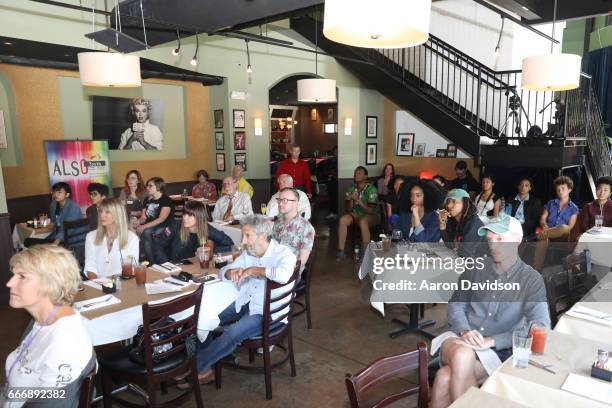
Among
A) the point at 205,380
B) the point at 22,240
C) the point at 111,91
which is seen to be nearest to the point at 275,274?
the point at 205,380

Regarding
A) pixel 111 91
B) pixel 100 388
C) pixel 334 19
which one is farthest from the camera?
pixel 111 91

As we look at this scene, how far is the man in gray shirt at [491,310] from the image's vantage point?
2.38 meters

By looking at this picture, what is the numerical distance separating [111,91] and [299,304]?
561 centimetres

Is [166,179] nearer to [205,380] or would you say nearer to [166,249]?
[166,249]

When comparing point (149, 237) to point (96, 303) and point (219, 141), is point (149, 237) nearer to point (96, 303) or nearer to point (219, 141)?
point (96, 303)

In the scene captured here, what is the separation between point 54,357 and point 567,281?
334 cm

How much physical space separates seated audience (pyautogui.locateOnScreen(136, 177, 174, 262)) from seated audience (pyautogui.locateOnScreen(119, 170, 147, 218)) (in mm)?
728

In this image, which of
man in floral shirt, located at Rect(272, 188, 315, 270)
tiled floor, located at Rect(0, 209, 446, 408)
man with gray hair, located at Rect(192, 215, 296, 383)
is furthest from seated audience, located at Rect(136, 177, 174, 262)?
man with gray hair, located at Rect(192, 215, 296, 383)

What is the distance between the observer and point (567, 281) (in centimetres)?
318

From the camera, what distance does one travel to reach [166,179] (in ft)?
29.0

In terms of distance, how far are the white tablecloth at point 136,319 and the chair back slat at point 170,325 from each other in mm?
174

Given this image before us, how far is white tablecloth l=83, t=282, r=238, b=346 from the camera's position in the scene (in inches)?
104

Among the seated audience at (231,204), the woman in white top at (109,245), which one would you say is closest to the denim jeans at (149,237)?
the seated audience at (231,204)

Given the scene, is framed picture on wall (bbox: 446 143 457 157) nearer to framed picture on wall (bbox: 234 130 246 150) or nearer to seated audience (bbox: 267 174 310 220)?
framed picture on wall (bbox: 234 130 246 150)
